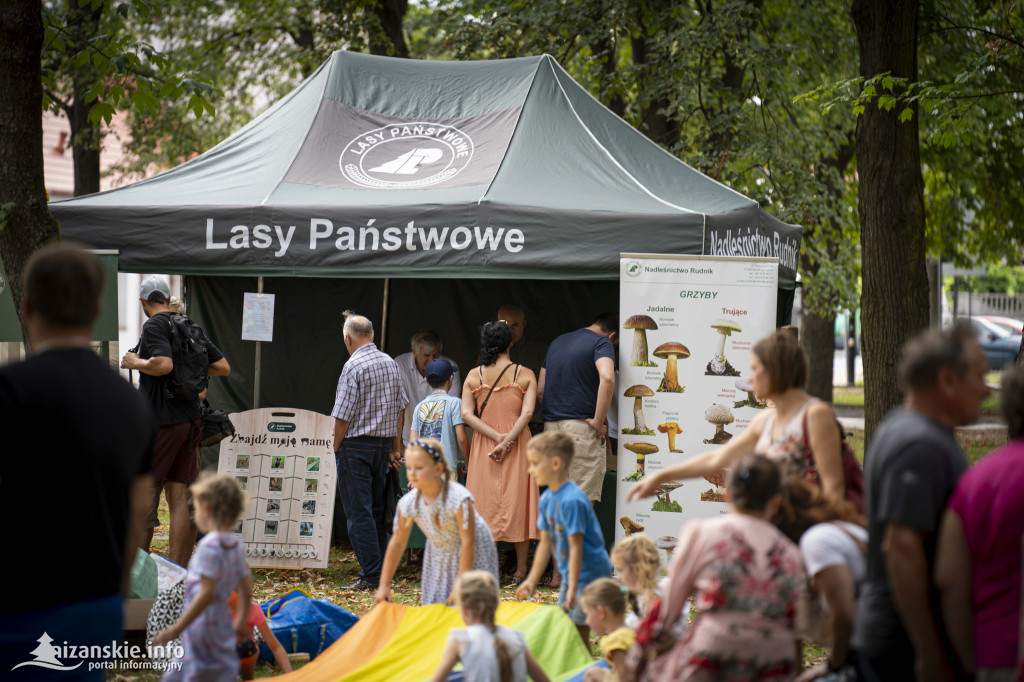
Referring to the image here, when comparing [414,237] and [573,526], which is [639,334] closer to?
[414,237]

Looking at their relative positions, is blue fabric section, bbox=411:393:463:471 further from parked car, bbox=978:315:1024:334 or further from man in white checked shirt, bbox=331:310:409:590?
parked car, bbox=978:315:1024:334

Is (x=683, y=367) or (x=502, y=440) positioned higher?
(x=683, y=367)

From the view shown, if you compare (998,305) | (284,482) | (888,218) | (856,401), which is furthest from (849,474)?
(998,305)

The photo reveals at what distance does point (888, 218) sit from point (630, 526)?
3375mm

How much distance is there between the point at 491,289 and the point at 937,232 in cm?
1062

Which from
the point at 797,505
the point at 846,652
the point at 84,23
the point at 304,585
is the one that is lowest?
the point at 304,585

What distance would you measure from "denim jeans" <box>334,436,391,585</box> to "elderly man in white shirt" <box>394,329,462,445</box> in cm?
78

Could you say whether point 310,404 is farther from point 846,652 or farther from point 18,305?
point 846,652

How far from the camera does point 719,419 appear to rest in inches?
268

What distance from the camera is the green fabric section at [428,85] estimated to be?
8664mm

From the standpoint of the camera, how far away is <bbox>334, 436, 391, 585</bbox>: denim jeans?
708cm

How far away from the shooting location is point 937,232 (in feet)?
55.3

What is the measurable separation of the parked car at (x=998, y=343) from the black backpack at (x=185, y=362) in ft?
82.6

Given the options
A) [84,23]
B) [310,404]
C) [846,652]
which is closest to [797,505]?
[846,652]
